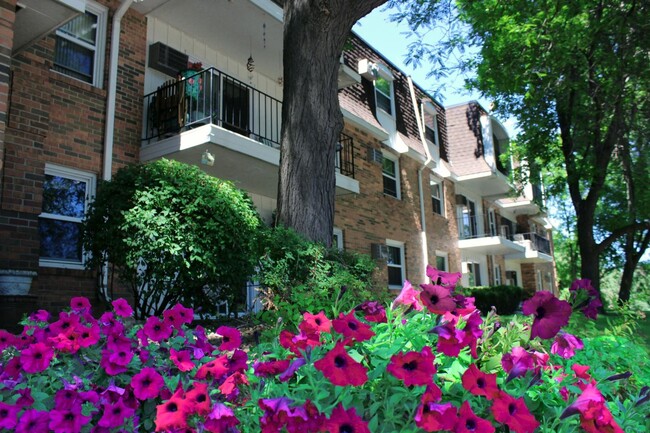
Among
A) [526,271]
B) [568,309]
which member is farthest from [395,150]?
[526,271]

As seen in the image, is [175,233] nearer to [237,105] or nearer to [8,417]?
[8,417]

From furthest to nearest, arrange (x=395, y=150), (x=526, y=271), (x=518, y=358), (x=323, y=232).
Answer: (x=526, y=271) → (x=395, y=150) → (x=323, y=232) → (x=518, y=358)

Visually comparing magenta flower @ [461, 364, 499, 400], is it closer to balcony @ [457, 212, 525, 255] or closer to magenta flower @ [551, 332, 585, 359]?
magenta flower @ [551, 332, 585, 359]

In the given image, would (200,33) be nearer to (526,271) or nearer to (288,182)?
(288,182)

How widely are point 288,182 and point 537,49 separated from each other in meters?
6.61

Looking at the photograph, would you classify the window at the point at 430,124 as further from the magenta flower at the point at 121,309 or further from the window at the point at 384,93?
the magenta flower at the point at 121,309

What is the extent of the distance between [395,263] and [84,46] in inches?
411

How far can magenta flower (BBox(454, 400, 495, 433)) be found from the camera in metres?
1.52

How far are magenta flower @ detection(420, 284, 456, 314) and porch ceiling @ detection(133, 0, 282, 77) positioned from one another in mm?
8655

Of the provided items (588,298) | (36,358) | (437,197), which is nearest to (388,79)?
(437,197)

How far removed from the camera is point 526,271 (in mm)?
30234

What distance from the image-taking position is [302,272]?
525cm

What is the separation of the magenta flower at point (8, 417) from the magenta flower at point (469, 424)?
142 cm

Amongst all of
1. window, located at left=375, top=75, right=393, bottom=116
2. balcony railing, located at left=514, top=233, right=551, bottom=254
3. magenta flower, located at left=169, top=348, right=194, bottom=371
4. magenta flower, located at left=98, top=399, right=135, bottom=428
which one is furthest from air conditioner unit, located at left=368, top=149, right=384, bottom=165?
balcony railing, located at left=514, top=233, right=551, bottom=254
